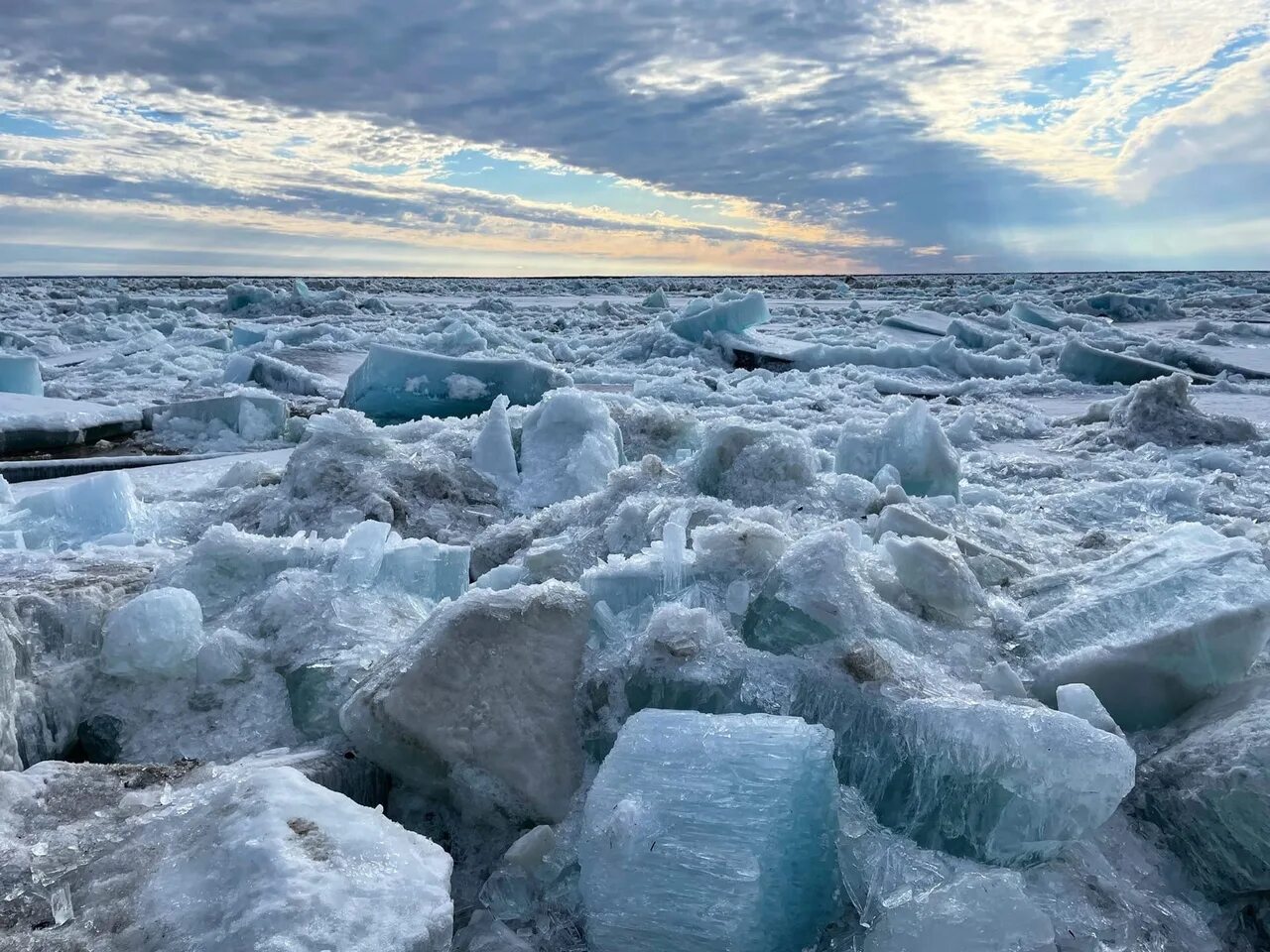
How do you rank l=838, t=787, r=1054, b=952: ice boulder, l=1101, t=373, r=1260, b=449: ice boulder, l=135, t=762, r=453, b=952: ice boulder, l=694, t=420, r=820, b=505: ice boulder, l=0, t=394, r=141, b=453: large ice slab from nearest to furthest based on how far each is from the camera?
l=135, t=762, r=453, b=952: ice boulder, l=838, t=787, r=1054, b=952: ice boulder, l=694, t=420, r=820, b=505: ice boulder, l=1101, t=373, r=1260, b=449: ice boulder, l=0, t=394, r=141, b=453: large ice slab

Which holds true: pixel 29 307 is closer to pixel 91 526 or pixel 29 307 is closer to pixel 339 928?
pixel 91 526

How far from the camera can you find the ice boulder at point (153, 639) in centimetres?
179

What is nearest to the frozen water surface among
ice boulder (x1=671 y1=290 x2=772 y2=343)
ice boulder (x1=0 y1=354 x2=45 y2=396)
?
ice boulder (x1=0 y1=354 x2=45 y2=396)

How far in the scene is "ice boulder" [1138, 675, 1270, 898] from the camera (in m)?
1.23

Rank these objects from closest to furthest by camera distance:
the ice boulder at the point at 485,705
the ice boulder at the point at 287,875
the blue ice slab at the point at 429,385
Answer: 1. the ice boulder at the point at 287,875
2. the ice boulder at the point at 485,705
3. the blue ice slab at the point at 429,385

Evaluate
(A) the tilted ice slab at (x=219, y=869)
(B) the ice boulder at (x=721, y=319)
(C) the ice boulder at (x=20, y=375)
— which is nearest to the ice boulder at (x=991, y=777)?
(A) the tilted ice slab at (x=219, y=869)

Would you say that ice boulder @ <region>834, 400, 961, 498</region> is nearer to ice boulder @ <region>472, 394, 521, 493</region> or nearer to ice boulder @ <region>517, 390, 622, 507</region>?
ice boulder @ <region>517, 390, 622, 507</region>

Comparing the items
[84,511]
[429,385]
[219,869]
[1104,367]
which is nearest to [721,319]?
[1104,367]

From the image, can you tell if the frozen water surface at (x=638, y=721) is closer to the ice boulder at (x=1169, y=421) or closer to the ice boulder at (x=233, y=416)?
the ice boulder at (x=1169, y=421)

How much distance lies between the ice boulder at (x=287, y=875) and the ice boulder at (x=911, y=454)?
2.44 m

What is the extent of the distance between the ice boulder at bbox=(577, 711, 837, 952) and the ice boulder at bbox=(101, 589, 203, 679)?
38.0 inches

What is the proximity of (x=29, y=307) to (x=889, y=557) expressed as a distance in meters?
20.6

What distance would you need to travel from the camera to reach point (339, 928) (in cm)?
95

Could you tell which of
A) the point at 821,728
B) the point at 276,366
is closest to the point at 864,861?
the point at 821,728
